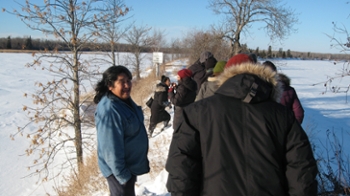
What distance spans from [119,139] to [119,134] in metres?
0.05

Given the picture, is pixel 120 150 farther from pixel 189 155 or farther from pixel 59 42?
pixel 59 42

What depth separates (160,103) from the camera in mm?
7086

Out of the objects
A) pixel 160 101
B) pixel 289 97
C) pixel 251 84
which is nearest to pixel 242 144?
pixel 251 84

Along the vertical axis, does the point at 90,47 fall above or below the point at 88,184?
above

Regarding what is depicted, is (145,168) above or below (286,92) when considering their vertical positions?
below

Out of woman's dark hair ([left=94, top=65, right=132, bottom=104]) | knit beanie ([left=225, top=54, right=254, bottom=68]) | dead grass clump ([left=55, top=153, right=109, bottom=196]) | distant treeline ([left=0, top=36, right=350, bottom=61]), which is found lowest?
dead grass clump ([left=55, top=153, right=109, bottom=196])

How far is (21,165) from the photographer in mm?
9836

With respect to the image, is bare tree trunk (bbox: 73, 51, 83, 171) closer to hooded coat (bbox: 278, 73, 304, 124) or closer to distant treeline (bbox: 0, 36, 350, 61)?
distant treeline (bbox: 0, 36, 350, 61)

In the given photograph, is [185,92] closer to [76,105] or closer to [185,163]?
[76,105]

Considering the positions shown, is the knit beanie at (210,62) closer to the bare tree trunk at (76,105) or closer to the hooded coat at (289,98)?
the hooded coat at (289,98)

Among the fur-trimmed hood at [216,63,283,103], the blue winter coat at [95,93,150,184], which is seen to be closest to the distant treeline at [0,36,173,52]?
the blue winter coat at [95,93,150,184]

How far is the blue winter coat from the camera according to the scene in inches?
96.9

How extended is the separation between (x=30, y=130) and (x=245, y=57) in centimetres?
1500

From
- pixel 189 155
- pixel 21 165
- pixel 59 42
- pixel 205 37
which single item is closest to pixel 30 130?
pixel 21 165
